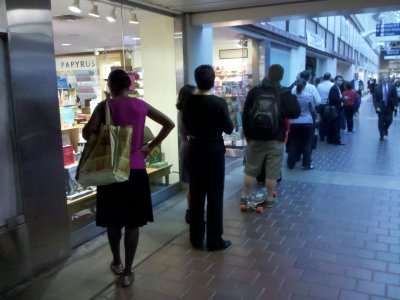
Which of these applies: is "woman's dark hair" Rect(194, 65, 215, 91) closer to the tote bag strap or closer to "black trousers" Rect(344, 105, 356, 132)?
the tote bag strap

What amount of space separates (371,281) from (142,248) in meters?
2.03

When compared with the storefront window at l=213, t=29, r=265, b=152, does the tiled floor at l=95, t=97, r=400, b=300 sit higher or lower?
lower

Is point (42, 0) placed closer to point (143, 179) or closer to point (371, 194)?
point (143, 179)

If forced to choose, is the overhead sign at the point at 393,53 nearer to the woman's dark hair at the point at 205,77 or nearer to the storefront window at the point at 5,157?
the woman's dark hair at the point at 205,77

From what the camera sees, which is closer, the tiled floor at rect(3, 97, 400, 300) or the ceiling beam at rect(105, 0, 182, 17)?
the tiled floor at rect(3, 97, 400, 300)

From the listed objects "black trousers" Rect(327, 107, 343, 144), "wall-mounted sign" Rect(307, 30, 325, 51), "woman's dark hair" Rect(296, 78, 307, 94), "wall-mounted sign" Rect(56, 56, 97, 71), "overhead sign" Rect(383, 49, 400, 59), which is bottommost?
"black trousers" Rect(327, 107, 343, 144)

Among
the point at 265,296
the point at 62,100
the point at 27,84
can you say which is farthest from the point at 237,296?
the point at 62,100

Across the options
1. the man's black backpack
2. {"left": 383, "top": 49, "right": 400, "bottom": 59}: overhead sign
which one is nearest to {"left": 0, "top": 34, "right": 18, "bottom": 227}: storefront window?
the man's black backpack

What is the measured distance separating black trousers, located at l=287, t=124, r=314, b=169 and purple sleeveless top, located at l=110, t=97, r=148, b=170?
4.31 m

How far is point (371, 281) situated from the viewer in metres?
3.07

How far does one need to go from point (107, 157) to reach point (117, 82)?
0.57m

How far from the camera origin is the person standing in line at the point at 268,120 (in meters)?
4.46

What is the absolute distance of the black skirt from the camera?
296cm

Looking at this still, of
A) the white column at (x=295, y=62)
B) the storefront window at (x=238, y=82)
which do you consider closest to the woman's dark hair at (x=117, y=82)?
the storefront window at (x=238, y=82)
